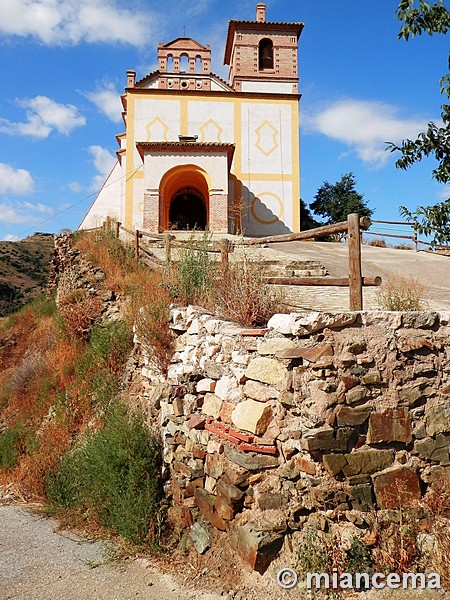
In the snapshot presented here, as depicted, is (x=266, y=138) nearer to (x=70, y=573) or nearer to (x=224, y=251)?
(x=224, y=251)

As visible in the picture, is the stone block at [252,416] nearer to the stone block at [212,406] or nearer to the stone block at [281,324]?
the stone block at [212,406]

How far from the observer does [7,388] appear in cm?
1024

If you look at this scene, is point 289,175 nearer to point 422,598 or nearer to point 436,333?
point 436,333

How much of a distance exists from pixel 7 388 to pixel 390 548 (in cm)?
888

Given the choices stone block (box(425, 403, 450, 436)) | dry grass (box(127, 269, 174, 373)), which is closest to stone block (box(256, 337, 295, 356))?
stone block (box(425, 403, 450, 436))

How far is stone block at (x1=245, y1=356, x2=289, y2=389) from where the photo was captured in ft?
13.3

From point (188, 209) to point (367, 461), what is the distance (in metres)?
20.3

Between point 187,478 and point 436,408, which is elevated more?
point 436,408

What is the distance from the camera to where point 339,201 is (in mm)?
29000

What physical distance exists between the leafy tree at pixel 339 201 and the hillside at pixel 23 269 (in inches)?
781

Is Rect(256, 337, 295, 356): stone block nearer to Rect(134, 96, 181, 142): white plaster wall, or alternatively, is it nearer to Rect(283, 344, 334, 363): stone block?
Rect(283, 344, 334, 363): stone block

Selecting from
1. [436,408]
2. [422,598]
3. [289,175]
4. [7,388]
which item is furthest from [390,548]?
[289,175]

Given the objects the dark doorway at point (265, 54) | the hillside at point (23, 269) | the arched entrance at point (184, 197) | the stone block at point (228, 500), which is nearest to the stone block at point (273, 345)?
the stone block at point (228, 500)

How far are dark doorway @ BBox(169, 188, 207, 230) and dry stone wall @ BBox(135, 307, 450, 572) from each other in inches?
730
